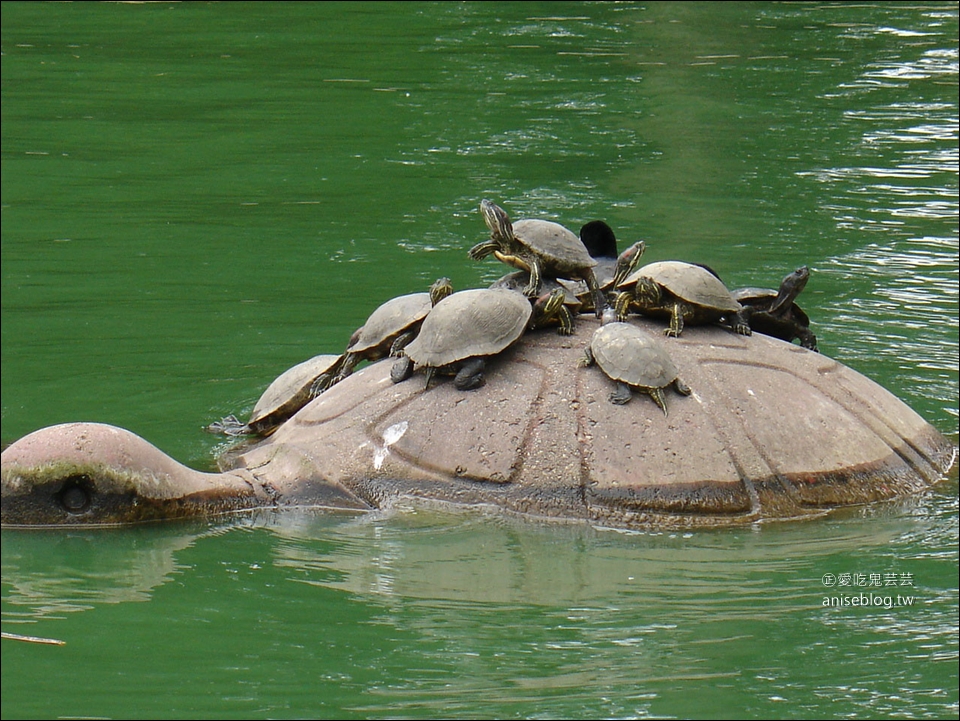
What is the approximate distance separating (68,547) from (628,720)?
275cm

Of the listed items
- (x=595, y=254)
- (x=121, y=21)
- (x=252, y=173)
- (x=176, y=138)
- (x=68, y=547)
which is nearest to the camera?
(x=68, y=547)

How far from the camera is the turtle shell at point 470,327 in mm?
6719

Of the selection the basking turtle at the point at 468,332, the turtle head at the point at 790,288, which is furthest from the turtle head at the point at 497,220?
the turtle head at the point at 790,288

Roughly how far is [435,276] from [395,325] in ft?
10.6

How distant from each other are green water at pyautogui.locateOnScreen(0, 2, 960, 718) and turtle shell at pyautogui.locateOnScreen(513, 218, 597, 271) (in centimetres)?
132

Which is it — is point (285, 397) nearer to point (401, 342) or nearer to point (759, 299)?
point (401, 342)

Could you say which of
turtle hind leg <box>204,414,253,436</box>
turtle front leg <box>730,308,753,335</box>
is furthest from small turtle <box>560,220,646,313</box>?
turtle hind leg <box>204,414,253,436</box>

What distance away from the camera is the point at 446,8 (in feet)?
68.9

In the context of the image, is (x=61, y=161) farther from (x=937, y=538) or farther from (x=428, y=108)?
(x=937, y=538)

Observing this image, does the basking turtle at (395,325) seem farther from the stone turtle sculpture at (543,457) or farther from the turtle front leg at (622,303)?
the turtle front leg at (622,303)

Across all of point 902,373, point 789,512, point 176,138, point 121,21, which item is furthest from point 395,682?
point 121,21

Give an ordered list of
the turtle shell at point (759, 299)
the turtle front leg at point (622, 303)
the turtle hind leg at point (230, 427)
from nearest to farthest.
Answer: the turtle front leg at point (622, 303)
the turtle shell at point (759, 299)
the turtle hind leg at point (230, 427)

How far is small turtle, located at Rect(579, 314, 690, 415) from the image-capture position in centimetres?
661

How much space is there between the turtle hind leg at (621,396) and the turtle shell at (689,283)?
0.63 meters
